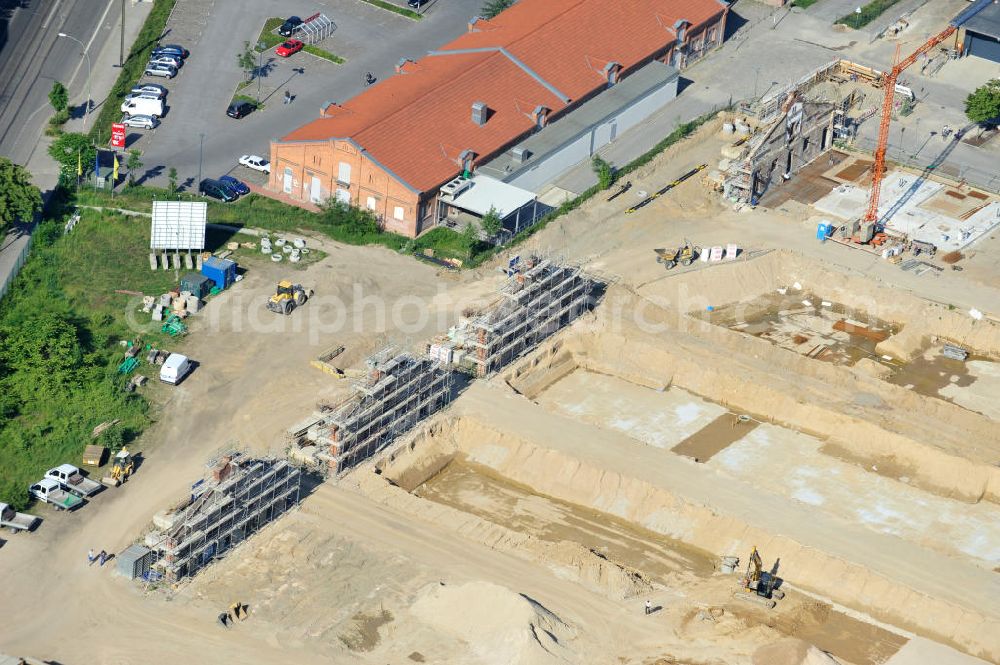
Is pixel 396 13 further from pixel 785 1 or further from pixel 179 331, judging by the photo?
pixel 179 331

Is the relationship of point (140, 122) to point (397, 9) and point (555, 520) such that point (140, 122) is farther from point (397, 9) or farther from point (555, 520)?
point (555, 520)

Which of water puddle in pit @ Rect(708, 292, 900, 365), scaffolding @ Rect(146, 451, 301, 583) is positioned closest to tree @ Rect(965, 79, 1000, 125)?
water puddle in pit @ Rect(708, 292, 900, 365)

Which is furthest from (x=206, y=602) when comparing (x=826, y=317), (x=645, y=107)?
(x=645, y=107)

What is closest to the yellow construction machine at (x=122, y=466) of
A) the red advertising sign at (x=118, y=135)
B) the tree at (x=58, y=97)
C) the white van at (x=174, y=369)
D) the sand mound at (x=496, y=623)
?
the white van at (x=174, y=369)

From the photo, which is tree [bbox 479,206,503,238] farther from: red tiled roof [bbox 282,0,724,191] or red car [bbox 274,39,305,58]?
red car [bbox 274,39,305,58]

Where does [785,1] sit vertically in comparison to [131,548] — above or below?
above
